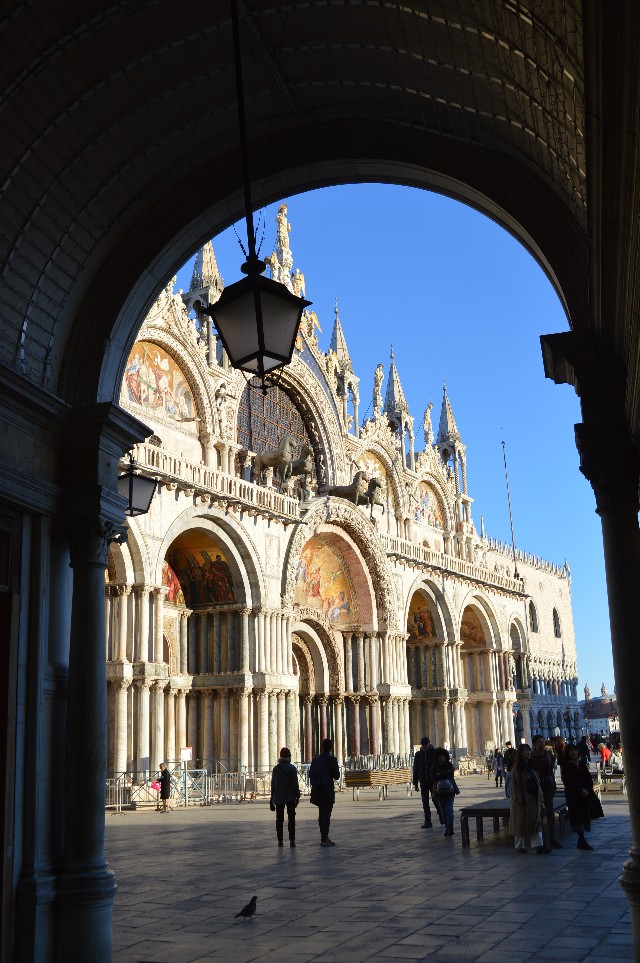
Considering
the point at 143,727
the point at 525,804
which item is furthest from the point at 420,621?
the point at 525,804

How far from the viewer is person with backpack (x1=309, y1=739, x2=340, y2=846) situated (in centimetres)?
1306

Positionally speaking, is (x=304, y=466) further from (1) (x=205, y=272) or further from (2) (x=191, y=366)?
(1) (x=205, y=272)

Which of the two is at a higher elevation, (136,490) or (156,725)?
(136,490)

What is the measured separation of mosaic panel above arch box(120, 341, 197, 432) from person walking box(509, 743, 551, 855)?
13.6 meters

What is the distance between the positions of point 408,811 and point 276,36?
1644 cm

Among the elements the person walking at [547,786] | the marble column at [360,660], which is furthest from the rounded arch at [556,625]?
the person walking at [547,786]

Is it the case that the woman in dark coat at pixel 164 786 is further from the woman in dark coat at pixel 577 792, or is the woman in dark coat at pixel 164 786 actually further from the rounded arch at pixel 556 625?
the rounded arch at pixel 556 625

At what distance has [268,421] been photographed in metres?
28.9

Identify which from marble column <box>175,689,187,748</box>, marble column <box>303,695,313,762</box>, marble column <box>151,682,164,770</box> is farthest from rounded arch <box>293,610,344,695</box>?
marble column <box>151,682,164,770</box>

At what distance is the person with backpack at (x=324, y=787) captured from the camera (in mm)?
13062

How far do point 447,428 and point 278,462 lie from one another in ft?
59.6

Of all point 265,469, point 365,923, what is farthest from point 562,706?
point 365,923

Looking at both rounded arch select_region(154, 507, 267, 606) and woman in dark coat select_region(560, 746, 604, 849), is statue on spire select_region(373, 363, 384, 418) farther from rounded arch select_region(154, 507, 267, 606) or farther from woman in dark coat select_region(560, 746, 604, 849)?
woman in dark coat select_region(560, 746, 604, 849)

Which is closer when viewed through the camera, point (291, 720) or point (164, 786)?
point (164, 786)
